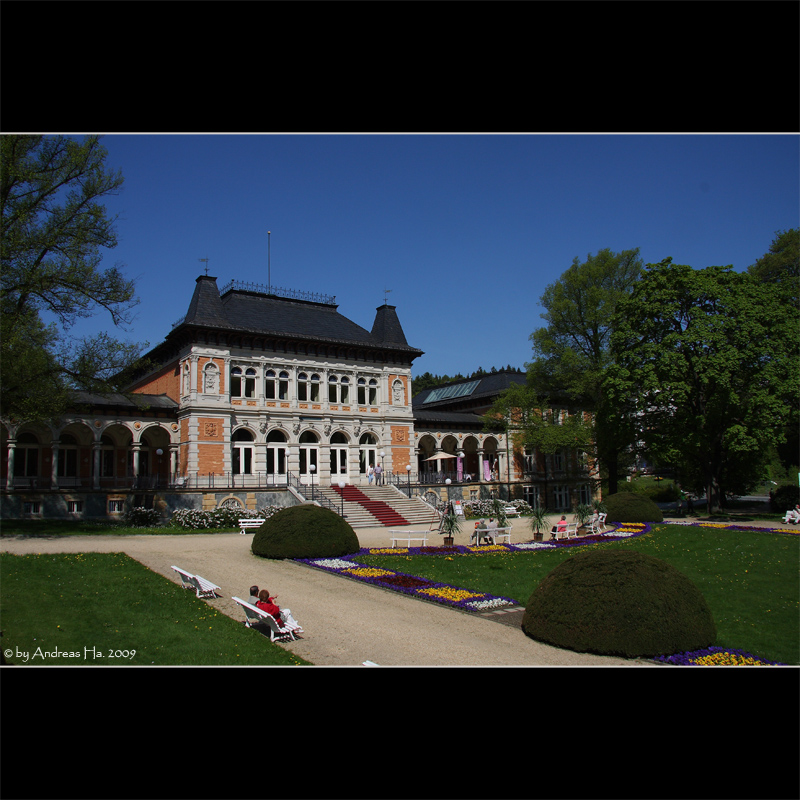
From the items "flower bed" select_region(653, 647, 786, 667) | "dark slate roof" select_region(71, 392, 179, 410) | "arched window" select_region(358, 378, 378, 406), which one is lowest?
"flower bed" select_region(653, 647, 786, 667)

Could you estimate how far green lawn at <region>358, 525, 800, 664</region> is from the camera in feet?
36.5

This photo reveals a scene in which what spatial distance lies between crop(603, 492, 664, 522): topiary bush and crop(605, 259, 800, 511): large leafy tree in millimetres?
2698

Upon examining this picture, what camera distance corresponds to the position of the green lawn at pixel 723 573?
1113 centimetres

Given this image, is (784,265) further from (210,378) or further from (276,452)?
(210,378)

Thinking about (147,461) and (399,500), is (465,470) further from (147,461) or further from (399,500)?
(147,461)

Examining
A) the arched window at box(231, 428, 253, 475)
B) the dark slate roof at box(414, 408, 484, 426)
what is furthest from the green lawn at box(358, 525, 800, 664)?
the dark slate roof at box(414, 408, 484, 426)

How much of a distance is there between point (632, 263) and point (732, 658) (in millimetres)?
32357

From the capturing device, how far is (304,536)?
60.5 ft

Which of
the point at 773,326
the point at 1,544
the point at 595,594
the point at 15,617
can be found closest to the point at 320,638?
the point at 595,594

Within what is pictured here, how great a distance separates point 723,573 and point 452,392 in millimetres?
37725

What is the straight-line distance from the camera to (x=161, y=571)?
15.5 m

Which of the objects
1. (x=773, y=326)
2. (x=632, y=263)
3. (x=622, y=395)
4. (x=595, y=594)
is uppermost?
(x=632, y=263)

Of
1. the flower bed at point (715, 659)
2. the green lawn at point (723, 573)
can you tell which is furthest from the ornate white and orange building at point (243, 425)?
the flower bed at point (715, 659)

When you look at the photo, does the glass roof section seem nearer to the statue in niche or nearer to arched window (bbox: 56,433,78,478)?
the statue in niche
